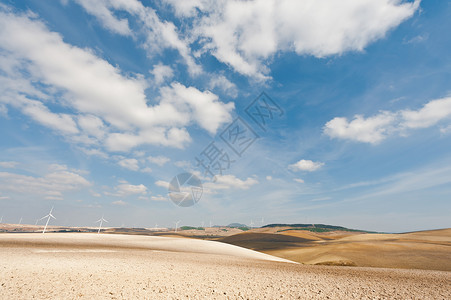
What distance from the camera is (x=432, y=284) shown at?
11.0 meters

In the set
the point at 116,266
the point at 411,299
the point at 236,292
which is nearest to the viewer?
the point at 411,299

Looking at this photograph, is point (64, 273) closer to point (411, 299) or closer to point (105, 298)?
point (105, 298)

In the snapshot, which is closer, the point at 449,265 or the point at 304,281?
the point at 304,281

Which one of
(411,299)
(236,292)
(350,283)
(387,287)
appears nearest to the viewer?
(411,299)

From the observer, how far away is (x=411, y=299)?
348 inches

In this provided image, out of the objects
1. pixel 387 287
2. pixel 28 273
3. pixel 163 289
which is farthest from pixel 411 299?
pixel 28 273

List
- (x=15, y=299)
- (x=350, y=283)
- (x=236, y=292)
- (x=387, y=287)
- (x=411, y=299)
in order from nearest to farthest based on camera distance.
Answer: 1. (x=15, y=299)
2. (x=411, y=299)
3. (x=236, y=292)
4. (x=387, y=287)
5. (x=350, y=283)

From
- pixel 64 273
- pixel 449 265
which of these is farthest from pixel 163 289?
pixel 449 265

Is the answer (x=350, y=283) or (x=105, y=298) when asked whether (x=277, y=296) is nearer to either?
(x=350, y=283)

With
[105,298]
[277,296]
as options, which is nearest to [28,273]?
[105,298]

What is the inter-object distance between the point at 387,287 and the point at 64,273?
16235 millimetres

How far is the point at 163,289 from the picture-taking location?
9820 mm

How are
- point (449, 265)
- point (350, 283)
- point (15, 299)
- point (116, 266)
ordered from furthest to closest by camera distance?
point (449, 265)
point (116, 266)
point (350, 283)
point (15, 299)

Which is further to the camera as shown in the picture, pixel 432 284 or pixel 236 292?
pixel 432 284
